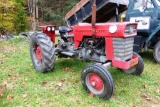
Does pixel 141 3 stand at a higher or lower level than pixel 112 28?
higher

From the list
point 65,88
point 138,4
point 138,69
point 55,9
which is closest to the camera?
point 65,88

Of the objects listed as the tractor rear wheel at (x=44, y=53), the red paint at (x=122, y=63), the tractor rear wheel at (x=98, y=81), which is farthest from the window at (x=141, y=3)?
the tractor rear wheel at (x=98, y=81)

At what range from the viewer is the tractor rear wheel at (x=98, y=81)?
10.7 feet

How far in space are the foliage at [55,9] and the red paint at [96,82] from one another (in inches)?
414

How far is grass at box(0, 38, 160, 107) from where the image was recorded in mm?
3400

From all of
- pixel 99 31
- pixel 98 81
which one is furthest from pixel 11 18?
pixel 98 81

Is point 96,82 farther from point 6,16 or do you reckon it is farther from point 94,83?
point 6,16

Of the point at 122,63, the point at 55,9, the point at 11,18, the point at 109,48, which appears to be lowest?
the point at 122,63

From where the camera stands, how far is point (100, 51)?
13.0ft

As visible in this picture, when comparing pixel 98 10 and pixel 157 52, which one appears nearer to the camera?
pixel 98 10

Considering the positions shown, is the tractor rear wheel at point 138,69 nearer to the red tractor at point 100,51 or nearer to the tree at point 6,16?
the red tractor at point 100,51

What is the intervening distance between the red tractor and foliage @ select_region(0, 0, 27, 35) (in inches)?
291

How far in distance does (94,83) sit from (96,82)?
4 cm

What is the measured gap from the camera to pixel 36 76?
4.48 metres
